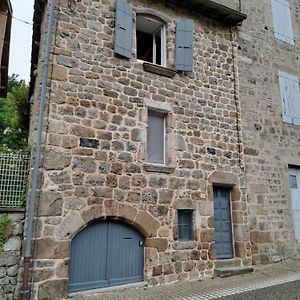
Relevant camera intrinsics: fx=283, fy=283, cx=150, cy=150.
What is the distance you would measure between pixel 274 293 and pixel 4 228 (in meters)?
4.43

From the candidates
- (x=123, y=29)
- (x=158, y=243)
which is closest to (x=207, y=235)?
(x=158, y=243)

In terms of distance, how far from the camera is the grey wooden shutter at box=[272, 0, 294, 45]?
9.30 meters

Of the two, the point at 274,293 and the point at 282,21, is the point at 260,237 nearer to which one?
the point at 274,293

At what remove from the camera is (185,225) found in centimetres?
594

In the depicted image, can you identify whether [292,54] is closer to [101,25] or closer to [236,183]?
[236,183]

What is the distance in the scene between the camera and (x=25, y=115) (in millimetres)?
12156

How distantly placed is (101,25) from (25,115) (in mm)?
7700

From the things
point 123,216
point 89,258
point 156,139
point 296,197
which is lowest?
point 89,258

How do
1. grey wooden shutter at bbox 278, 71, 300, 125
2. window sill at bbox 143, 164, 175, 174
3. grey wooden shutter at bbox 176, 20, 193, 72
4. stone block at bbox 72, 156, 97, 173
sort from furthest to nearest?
1. grey wooden shutter at bbox 278, 71, 300, 125
2. grey wooden shutter at bbox 176, 20, 193, 72
3. window sill at bbox 143, 164, 175, 174
4. stone block at bbox 72, 156, 97, 173

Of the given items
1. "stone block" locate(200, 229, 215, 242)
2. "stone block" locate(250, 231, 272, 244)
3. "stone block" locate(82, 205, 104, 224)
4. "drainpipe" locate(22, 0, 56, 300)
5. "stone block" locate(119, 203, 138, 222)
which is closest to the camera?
"drainpipe" locate(22, 0, 56, 300)

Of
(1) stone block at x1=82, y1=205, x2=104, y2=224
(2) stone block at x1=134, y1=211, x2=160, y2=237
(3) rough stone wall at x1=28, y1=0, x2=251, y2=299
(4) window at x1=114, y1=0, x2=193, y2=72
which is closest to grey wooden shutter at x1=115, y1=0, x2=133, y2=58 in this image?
(4) window at x1=114, y1=0, x2=193, y2=72

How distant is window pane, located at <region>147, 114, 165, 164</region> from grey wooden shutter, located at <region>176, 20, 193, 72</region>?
1.37 m

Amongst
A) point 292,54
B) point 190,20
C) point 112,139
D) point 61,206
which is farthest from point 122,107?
point 292,54

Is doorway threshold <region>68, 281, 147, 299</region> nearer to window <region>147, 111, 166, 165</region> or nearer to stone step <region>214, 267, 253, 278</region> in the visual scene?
stone step <region>214, 267, 253, 278</region>
